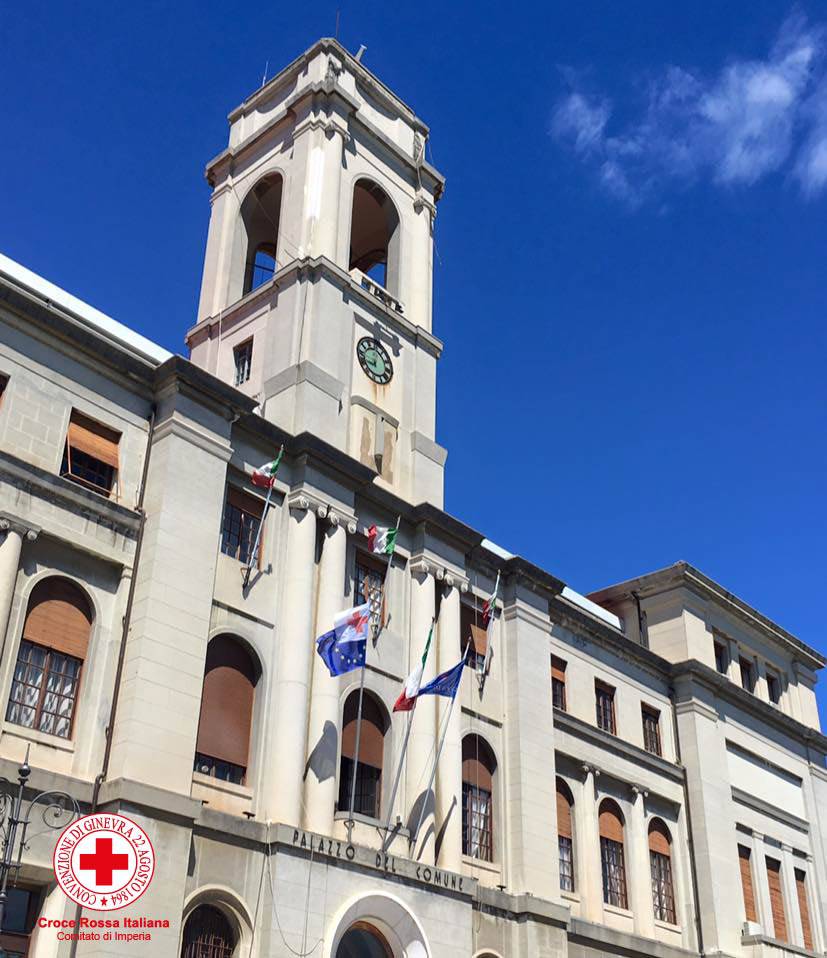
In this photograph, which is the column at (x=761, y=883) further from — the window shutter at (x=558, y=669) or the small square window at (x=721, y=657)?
the window shutter at (x=558, y=669)

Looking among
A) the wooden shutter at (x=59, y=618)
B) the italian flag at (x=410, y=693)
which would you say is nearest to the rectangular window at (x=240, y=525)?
the wooden shutter at (x=59, y=618)

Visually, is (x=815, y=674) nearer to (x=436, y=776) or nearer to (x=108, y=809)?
(x=436, y=776)

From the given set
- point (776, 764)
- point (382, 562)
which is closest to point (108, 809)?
point (382, 562)

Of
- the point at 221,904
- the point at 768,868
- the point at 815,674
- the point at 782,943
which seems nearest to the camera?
the point at 221,904

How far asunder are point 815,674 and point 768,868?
37.5 ft

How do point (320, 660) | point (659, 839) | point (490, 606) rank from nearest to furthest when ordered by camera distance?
point (320, 660) < point (490, 606) < point (659, 839)

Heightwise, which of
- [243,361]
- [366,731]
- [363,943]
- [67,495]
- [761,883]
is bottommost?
[363,943]

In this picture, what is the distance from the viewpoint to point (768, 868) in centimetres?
4391

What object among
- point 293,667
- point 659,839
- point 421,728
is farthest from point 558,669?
point 293,667

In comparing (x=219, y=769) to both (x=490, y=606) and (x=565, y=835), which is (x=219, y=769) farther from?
(x=565, y=835)

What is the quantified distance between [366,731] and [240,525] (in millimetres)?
6215

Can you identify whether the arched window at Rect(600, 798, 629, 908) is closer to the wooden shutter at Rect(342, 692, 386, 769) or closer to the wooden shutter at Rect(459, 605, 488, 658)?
the wooden shutter at Rect(459, 605, 488, 658)

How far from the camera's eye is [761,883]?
42.7 metres

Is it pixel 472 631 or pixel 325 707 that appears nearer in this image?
pixel 325 707
